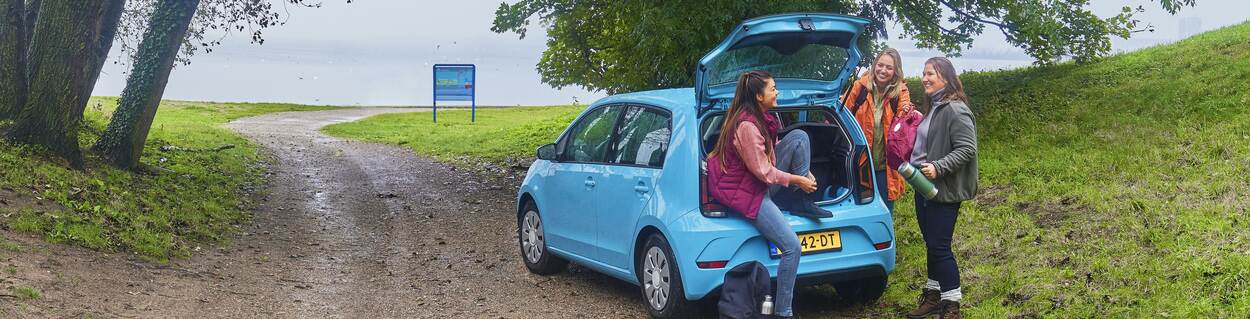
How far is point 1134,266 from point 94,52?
12.4 m

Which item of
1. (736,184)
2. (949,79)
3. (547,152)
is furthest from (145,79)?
(949,79)

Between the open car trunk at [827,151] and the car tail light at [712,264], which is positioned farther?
the open car trunk at [827,151]

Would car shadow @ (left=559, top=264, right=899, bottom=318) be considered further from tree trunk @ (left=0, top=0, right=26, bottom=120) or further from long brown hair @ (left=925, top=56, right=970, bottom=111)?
tree trunk @ (left=0, top=0, right=26, bottom=120)

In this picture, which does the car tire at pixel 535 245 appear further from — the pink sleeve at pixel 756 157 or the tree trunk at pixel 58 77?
the tree trunk at pixel 58 77

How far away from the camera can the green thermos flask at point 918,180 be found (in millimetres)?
5980

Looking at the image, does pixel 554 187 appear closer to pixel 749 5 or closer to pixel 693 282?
pixel 693 282

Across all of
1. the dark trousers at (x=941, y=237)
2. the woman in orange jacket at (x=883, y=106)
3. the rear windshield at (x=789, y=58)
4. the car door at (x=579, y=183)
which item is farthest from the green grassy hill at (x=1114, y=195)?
the car door at (x=579, y=183)

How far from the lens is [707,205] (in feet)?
21.0

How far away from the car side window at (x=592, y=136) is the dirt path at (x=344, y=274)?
1039mm

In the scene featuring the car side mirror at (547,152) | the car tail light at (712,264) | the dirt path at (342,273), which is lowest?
the dirt path at (342,273)

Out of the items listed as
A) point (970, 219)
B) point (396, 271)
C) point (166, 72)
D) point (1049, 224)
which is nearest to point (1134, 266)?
point (1049, 224)

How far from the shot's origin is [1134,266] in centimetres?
712

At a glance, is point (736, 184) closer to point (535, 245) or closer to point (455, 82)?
point (535, 245)

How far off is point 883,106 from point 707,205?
6.06 feet
